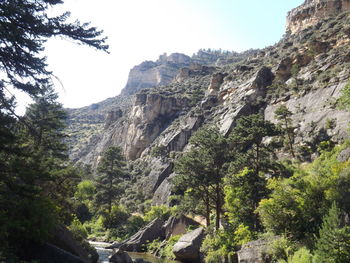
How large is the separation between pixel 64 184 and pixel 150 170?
4150cm

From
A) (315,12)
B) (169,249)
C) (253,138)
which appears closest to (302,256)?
(253,138)

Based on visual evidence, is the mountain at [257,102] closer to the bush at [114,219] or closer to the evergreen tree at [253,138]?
the bush at [114,219]

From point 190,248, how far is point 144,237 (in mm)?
11602

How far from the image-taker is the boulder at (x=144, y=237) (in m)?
36.8

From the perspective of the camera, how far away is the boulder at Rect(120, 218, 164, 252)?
3678 cm

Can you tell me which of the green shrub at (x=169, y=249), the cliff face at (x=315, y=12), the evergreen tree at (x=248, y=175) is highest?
the cliff face at (x=315, y=12)

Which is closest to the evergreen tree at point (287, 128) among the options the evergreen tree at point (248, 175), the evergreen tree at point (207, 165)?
the evergreen tree at point (207, 165)

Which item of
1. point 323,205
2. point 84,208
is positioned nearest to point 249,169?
point 323,205

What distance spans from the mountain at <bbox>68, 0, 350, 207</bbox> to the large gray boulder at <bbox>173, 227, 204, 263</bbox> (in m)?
19.8

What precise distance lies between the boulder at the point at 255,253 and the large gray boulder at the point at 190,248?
7982 mm

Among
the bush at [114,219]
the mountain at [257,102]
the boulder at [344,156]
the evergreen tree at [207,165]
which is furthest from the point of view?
the bush at [114,219]

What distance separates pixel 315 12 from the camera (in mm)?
95438

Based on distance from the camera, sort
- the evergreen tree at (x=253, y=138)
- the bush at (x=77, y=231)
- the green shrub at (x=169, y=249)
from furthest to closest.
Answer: the green shrub at (x=169, y=249)
the evergreen tree at (x=253, y=138)
the bush at (x=77, y=231)

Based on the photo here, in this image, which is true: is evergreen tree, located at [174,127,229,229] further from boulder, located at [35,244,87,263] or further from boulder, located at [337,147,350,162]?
boulder, located at [35,244,87,263]
